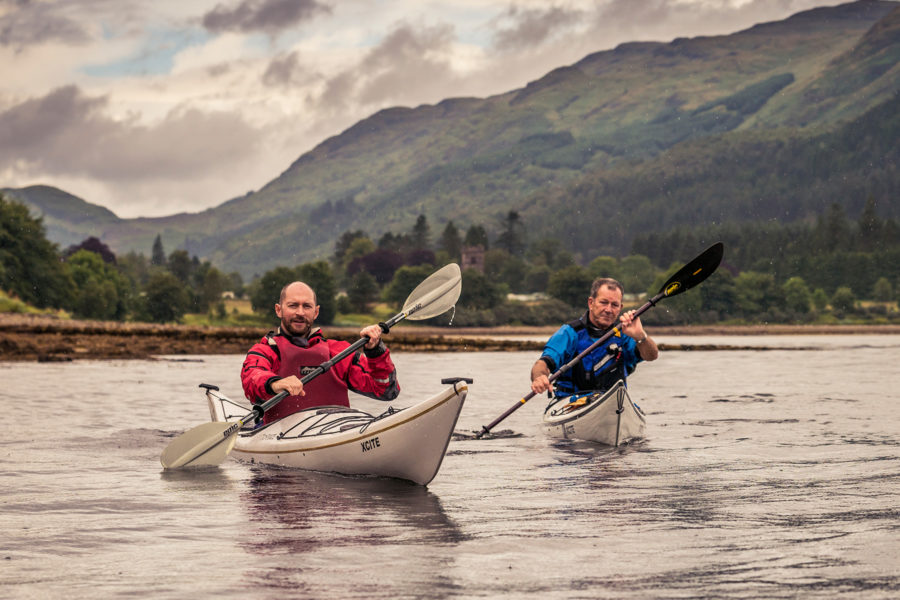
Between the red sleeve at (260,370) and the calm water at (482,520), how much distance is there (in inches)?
47.4

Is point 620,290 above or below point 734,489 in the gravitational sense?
above

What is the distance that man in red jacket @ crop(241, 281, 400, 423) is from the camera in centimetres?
1242

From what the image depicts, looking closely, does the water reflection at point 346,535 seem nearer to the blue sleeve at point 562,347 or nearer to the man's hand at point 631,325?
the man's hand at point 631,325

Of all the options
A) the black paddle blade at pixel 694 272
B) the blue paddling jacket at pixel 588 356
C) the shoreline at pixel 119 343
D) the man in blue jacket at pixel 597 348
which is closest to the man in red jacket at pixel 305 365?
the man in blue jacket at pixel 597 348

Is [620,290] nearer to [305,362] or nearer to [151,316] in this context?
[305,362]

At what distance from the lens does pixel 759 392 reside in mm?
34062

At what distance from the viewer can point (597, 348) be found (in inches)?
618

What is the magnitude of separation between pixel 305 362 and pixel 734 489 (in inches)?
218

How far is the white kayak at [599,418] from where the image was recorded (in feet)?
52.2

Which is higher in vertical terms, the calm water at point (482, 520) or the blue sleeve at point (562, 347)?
the blue sleeve at point (562, 347)

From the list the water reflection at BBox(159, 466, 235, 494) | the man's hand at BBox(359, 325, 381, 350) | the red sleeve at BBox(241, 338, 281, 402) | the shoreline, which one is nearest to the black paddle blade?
the man's hand at BBox(359, 325, 381, 350)

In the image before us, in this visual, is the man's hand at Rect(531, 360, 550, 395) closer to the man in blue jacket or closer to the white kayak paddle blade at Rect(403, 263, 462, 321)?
the man in blue jacket

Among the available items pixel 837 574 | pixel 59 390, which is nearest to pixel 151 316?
pixel 59 390

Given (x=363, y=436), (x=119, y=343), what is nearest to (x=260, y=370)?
(x=363, y=436)
